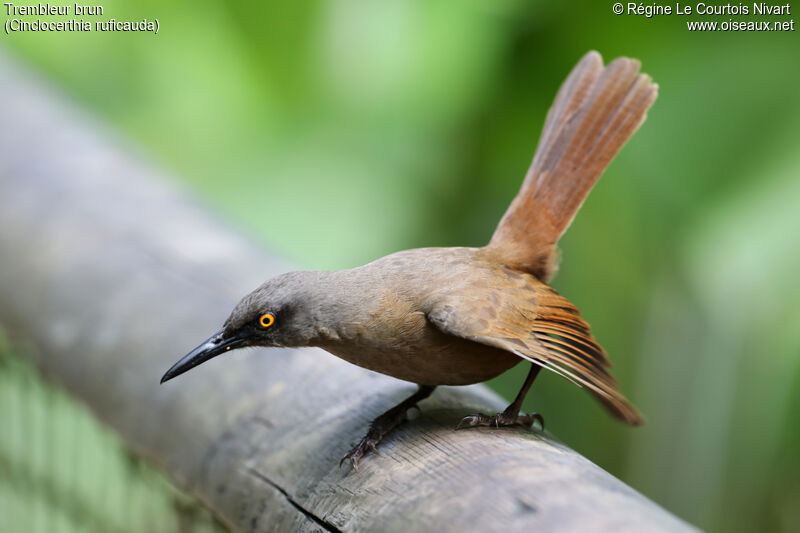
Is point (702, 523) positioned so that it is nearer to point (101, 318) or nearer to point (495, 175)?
point (495, 175)

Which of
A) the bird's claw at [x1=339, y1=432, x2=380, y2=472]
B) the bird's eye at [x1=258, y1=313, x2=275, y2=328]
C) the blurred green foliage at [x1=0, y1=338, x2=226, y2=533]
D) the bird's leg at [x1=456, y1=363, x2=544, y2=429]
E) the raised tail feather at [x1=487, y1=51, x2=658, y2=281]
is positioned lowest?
the blurred green foliage at [x1=0, y1=338, x2=226, y2=533]

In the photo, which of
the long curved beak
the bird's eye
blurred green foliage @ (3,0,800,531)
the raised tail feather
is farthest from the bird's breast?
blurred green foliage @ (3,0,800,531)

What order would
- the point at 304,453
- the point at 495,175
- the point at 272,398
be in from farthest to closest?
the point at 495,175 → the point at 272,398 → the point at 304,453

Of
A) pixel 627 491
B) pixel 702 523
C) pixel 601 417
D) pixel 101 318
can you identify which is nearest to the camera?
pixel 627 491

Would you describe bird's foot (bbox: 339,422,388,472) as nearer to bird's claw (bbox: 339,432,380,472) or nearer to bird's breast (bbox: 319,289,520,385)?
bird's claw (bbox: 339,432,380,472)

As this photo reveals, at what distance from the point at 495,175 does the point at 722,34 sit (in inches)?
48.0

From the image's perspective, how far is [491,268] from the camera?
230 centimetres

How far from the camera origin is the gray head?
214 centimetres

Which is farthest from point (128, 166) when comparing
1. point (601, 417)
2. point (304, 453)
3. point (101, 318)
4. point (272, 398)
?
point (601, 417)

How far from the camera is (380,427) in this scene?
1907 millimetres

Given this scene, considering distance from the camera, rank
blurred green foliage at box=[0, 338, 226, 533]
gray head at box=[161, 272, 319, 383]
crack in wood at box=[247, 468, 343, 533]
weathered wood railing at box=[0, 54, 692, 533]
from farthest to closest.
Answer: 1. blurred green foliage at box=[0, 338, 226, 533]
2. gray head at box=[161, 272, 319, 383]
3. crack in wood at box=[247, 468, 343, 533]
4. weathered wood railing at box=[0, 54, 692, 533]

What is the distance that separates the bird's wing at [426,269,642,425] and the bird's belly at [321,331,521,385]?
0.23 feet

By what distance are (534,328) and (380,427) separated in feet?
1.55

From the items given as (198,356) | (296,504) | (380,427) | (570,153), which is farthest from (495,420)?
(570,153)
